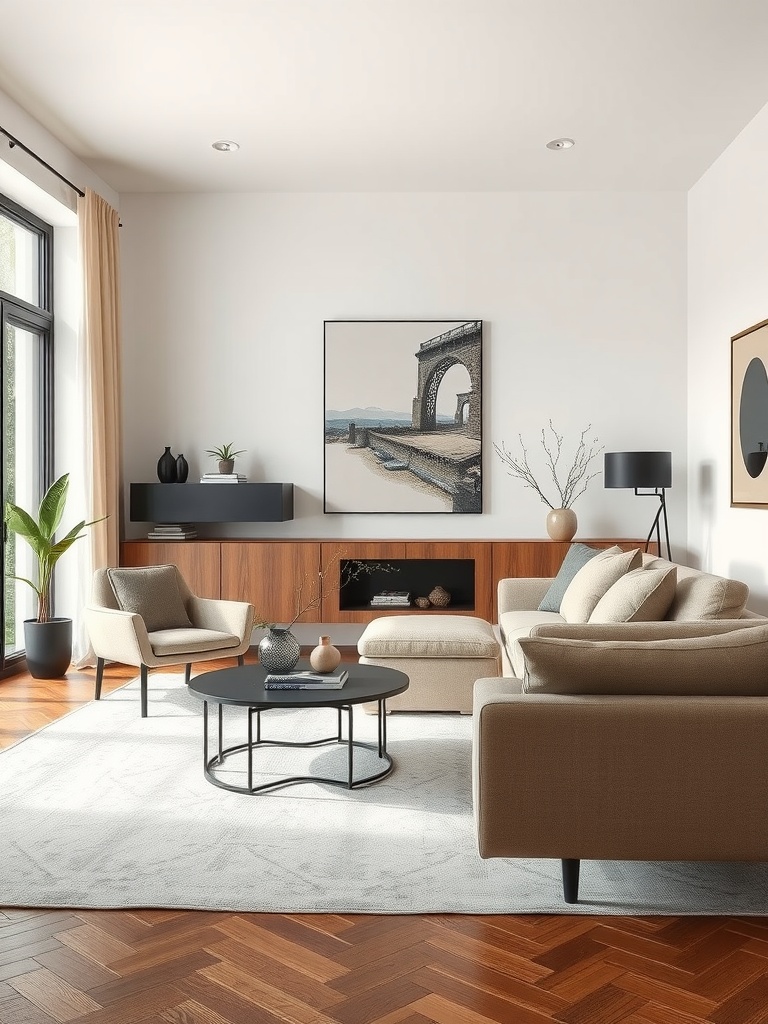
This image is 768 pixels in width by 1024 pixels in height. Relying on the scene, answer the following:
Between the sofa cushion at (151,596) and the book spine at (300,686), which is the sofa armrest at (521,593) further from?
the book spine at (300,686)

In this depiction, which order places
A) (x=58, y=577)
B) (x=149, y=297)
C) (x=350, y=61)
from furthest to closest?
(x=149, y=297), (x=58, y=577), (x=350, y=61)

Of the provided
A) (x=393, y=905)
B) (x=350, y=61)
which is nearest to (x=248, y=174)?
(x=350, y=61)

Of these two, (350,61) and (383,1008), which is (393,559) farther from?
(383,1008)

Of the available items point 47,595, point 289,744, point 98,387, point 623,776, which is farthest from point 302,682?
point 98,387

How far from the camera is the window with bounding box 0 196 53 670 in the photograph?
555cm

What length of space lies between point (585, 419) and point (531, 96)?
7.62 ft

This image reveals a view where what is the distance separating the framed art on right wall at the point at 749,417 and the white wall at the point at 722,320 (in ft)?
0.30

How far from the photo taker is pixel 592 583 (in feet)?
14.1

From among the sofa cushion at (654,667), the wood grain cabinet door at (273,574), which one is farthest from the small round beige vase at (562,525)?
the sofa cushion at (654,667)

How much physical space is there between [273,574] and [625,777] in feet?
13.0

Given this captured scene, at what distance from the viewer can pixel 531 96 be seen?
4832mm

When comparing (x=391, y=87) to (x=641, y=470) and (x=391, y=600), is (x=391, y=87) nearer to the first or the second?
(x=641, y=470)

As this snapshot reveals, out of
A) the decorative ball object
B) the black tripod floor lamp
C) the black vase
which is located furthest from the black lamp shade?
the black vase

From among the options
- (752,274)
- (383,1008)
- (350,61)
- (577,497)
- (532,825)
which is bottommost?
(383,1008)
